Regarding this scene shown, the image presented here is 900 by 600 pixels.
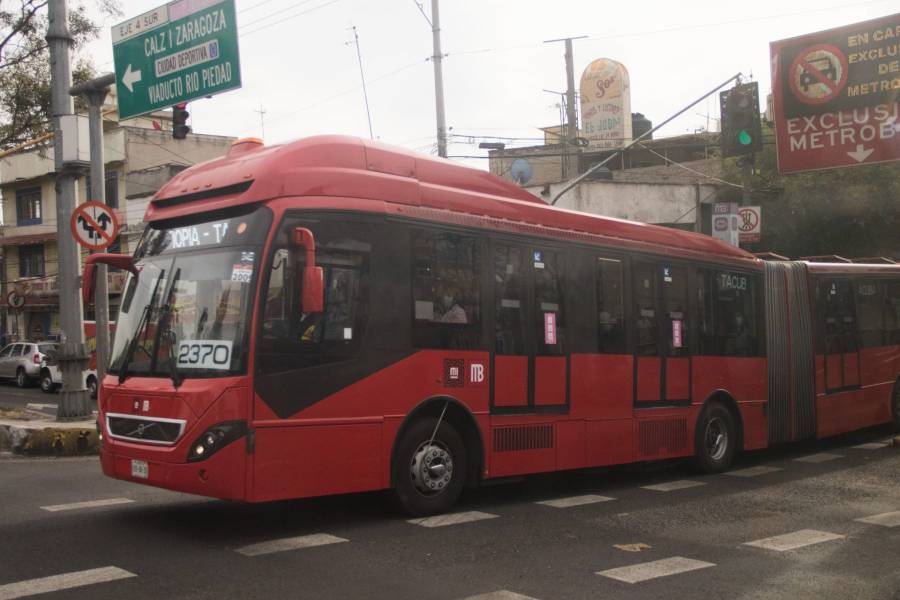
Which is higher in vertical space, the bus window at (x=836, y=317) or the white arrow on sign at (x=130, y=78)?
the white arrow on sign at (x=130, y=78)

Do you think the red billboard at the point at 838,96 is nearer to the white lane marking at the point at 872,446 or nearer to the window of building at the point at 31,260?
the white lane marking at the point at 872,446

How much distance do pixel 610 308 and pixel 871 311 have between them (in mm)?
6798

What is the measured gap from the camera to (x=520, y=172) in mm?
41844

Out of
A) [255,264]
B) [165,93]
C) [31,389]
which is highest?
[165,93]

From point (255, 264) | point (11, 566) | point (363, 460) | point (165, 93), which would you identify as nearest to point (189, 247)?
point (255, 264)

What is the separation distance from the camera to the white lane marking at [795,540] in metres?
7.29

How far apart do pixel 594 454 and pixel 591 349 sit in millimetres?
1130

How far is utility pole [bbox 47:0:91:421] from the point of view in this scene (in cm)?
1380

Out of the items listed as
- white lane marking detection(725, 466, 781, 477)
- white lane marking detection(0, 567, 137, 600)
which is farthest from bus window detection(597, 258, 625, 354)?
white lane marking detection(0, 567, 137, 600)

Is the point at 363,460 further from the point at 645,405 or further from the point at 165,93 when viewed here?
the point at 165,93

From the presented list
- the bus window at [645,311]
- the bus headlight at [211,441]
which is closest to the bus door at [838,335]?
the bus window at [645,311]

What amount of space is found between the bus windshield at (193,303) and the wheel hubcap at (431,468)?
1.91 metres

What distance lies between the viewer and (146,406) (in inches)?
285

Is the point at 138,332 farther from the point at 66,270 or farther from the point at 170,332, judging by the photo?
the point at 66,270
